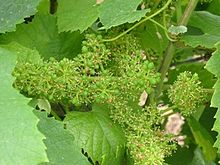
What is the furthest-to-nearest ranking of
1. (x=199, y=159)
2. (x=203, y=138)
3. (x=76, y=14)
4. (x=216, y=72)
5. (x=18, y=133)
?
1. (x=199, y=159)
2. (x=203, y=138)
3. (x=76, y=14)
4. (x=216, y=72)
5. (x=18, y=133)

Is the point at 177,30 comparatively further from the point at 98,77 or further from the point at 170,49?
the point at 98,77

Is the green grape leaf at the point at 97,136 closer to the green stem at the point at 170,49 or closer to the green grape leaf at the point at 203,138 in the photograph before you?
the green stem at the point at 170,49

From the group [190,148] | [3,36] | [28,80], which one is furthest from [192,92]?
[190,148]

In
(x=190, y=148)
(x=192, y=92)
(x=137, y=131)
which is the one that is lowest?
(x=190, y=148)

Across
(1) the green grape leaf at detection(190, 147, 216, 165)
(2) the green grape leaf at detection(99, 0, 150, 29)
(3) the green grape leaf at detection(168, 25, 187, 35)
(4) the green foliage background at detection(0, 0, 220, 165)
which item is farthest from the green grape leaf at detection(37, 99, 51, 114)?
(1) the green grape leaf at detection(190, 147, 216, 165)

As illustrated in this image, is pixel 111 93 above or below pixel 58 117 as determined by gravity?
above

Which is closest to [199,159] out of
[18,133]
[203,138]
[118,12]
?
[203,138]

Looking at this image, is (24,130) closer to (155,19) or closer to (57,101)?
(57,101)
